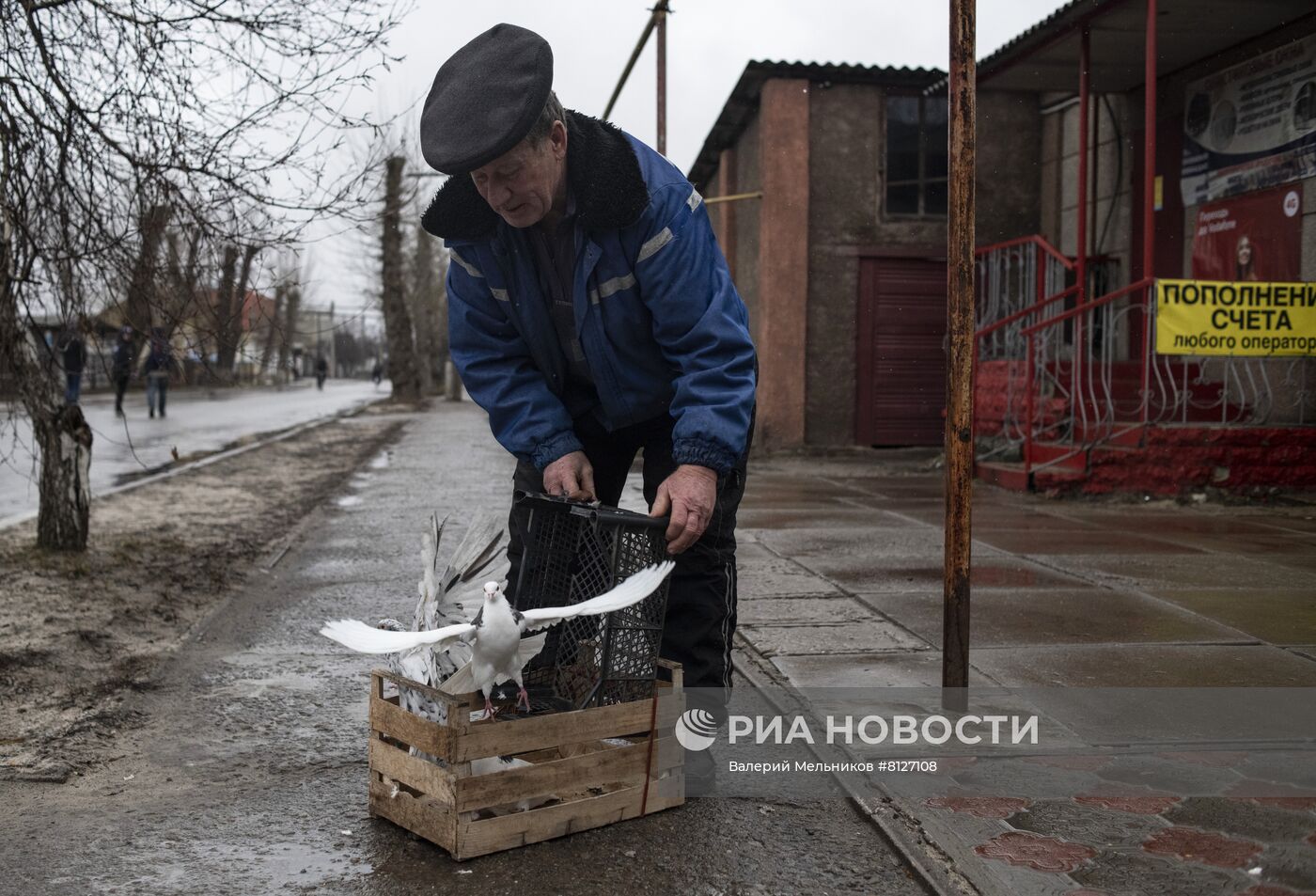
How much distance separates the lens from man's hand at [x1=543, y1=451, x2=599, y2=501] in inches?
122

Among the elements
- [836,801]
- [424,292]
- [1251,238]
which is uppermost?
[424,292]

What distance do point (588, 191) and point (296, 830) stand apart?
5.62 feet

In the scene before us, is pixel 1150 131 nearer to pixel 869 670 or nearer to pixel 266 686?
pixel 869 670

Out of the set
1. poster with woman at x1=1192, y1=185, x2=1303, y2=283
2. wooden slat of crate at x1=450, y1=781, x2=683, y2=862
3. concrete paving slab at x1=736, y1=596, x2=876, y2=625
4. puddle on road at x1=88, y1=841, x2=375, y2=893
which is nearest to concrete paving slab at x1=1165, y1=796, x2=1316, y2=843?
wooden slat of crate at x1=450, y1=781, x2=683, y2=862

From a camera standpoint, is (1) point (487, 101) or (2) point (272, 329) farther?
(2) point (272, 329)

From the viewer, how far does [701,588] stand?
3160mm

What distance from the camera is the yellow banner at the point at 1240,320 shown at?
884 centimetres

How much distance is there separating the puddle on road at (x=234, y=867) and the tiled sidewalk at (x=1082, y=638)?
4.59 ft

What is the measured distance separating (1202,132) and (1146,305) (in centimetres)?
319

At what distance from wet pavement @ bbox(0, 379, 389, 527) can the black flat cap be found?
3748 millimetres

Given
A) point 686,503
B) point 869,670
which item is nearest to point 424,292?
point 869,670

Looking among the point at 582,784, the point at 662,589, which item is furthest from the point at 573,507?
the point at 582,784

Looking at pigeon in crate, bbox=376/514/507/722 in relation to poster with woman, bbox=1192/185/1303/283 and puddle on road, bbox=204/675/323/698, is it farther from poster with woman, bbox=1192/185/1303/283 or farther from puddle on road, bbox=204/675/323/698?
poster with woman, bbox=1192/185/1303/283

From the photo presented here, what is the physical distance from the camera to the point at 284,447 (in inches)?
677
